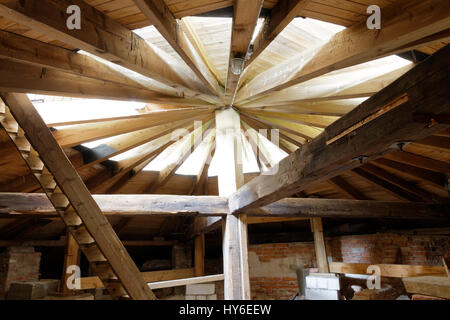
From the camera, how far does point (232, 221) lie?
11.1 ft

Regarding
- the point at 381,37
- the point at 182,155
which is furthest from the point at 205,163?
the point at 381,37

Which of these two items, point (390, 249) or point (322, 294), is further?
point (390, 249)

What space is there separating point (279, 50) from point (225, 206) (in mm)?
1722

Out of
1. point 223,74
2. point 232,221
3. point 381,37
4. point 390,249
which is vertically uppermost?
point 223,74

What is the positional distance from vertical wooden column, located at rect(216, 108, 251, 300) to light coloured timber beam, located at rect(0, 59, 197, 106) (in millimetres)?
889

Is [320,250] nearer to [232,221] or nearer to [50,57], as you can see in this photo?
[232,221]

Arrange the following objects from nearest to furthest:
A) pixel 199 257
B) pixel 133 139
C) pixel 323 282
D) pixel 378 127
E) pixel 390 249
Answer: pixel 378 127 < pixel 133 139 < pixel 323 282 < pixel 390 249 < pixel 199 257

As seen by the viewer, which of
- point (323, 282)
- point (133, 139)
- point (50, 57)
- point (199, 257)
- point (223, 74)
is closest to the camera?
point (50, 57)

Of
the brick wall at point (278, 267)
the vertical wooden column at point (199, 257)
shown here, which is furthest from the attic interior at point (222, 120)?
the brick wall at point (278, 267)

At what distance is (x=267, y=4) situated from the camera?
1.77 m

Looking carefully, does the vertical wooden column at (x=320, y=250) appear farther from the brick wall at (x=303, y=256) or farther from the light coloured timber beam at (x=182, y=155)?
the light coloured timber beam at (x=182, y=155)

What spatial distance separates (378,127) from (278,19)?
2.64 ft

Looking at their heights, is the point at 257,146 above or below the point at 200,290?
above
